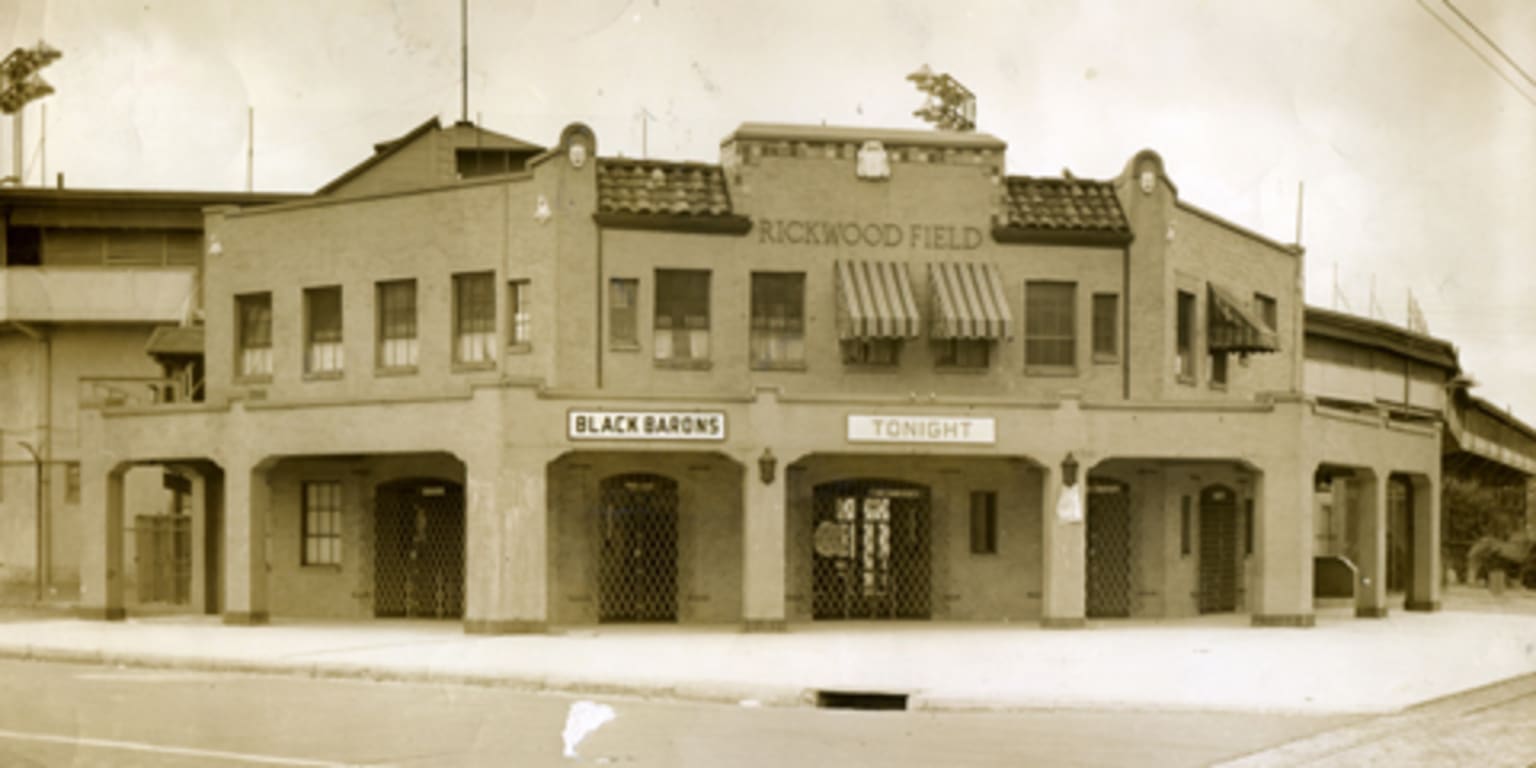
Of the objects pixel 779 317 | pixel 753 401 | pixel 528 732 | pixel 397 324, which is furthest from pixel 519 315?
pixel 528 732

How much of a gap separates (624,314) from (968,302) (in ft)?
19.2

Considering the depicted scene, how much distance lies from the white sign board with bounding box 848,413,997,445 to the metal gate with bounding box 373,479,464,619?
318 inches

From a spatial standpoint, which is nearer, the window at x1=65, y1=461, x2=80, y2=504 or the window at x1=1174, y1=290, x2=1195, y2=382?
the window at x1=1174, y1=290, x2=1195, y2=382

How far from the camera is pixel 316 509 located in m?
32.8

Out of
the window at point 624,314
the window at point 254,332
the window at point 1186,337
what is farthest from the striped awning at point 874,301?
the window at point 254,332

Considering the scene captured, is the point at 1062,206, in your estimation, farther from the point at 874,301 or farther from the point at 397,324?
the point at 397,324

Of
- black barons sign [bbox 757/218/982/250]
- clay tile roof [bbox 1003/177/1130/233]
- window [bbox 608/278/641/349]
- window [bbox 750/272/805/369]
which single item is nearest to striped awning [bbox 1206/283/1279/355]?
clay tile roof [bbox 1003/177/1130/233]

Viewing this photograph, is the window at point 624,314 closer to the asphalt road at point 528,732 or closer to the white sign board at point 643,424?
the white sign board at point 643,424

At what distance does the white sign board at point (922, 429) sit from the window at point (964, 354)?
8.33 feet

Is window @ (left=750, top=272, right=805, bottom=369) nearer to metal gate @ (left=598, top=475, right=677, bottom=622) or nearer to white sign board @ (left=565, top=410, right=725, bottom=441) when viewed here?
metal gate @ (left=598, top=475, right=677, bottom=622)

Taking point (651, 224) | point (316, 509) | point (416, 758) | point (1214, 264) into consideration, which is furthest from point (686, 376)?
point (416, 758)

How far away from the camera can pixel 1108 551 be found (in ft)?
104

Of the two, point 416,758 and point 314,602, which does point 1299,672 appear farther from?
point 314,602

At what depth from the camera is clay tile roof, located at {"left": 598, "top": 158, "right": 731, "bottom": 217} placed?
1170 inches
